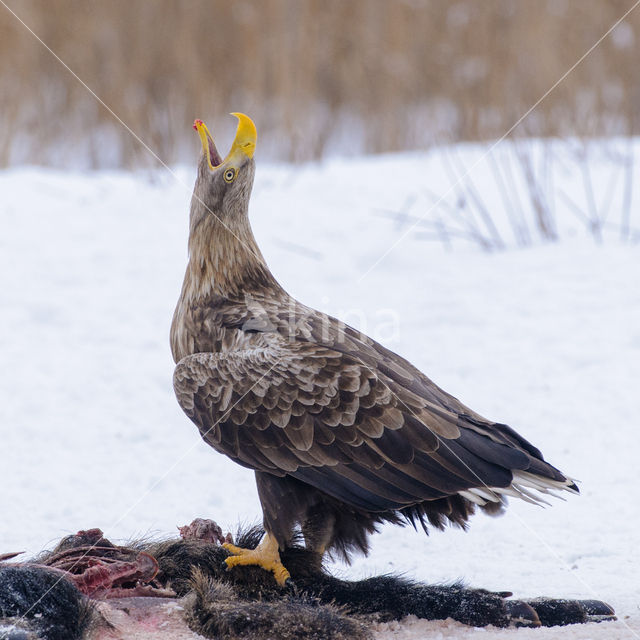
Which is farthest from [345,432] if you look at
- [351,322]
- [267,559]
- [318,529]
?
[351,322]

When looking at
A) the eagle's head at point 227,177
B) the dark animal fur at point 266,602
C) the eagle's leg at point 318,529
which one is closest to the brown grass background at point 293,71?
the eagle's head at point 227,177

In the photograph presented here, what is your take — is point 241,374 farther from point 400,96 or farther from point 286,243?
point 400,96

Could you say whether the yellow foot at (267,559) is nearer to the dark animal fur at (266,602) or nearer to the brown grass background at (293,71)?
the dark animal fur at (266,602)

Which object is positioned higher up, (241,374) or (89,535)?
(241,374)

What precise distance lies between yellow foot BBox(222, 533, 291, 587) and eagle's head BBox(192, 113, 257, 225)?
1.36 m

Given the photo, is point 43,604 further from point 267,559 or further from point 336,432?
point 336,432

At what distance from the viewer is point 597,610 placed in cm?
338

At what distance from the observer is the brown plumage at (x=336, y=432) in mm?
3342

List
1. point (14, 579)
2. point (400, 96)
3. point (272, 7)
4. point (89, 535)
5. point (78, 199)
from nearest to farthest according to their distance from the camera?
point (14, 579)
point (89, 535)
point (78, 199)
point (272, 7)
point (400, 96)

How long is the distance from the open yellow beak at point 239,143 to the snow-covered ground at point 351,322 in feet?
5.27

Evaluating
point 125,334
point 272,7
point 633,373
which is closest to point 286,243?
point 125,334

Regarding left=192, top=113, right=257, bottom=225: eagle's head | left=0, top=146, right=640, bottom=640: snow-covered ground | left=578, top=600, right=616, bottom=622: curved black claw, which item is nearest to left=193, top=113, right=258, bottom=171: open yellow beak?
left=192, top=113, right=257, bottom=225: eagle's head

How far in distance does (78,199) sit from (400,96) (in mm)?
4581

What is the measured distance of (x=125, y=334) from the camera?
6.54 meters
